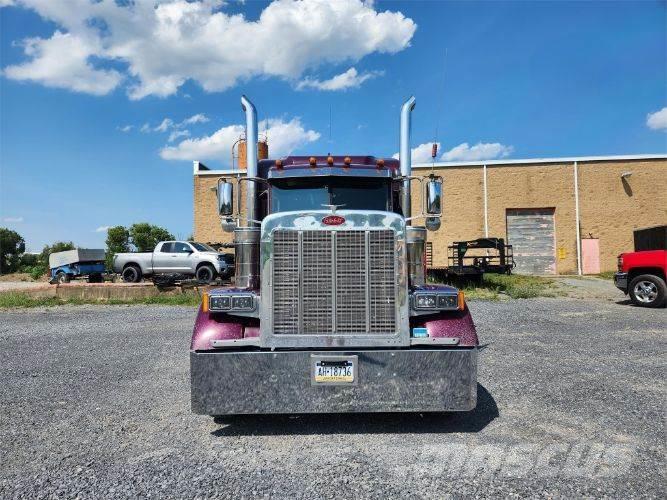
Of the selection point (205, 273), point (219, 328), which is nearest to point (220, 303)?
point (219, 328)

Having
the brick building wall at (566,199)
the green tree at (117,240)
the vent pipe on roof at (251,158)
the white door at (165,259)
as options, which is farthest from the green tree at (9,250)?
the vent pipe on roof at (251,158)

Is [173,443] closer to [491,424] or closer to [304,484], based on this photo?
[304,484]

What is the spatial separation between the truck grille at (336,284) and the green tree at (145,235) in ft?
112

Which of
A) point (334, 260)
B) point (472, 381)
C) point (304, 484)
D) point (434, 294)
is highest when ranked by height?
point (334, 260)

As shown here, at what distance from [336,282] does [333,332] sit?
415 millimetres

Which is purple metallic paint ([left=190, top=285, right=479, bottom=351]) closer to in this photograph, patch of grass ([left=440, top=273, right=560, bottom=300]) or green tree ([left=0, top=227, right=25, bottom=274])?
patch of grass ([left=440, top=273, right=560, bottom=300])

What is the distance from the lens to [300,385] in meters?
4.23

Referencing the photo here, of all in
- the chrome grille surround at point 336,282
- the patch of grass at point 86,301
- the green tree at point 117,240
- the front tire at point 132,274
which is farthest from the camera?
the green tree at point 117,240

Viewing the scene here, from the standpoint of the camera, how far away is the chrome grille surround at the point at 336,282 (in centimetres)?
432

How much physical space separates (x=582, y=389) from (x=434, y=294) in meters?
2.47

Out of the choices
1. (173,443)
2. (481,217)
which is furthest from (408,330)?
(481,217)

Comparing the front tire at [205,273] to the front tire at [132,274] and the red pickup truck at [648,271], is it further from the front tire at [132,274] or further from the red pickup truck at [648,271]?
the red pickup truck at [648,271]

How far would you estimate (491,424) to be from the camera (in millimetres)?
4578

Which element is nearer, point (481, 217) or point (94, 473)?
point (94, 473)
